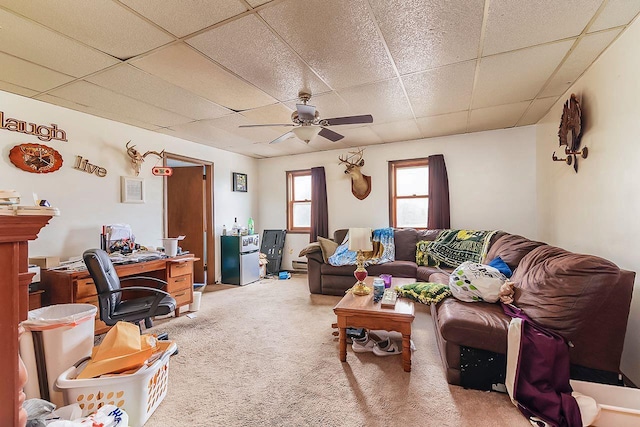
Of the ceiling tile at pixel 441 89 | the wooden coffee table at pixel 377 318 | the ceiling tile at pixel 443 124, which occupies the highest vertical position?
the ceiling tile at pixel 443 124

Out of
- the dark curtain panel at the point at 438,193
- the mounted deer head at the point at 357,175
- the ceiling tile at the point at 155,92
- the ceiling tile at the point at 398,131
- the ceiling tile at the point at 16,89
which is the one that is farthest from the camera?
the mounted deer head at the point at 357,175

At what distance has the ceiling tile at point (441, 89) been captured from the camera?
253cm

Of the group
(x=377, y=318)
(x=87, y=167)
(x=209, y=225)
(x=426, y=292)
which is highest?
(x=87, y=167)

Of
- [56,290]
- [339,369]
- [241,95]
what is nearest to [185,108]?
[241,95]

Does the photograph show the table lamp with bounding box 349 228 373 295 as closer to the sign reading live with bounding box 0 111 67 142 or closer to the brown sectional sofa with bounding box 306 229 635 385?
the brown sectional sofa with bounding box 306 229 635 385

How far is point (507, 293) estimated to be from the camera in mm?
2260

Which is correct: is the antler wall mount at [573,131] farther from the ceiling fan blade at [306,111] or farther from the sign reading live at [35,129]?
the sign reading live at [35,129]

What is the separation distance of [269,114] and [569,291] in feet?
10.7

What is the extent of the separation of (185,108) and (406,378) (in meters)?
3.49

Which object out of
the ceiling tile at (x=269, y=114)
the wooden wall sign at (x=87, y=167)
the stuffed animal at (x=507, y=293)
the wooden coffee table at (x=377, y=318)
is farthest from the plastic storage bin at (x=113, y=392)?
the ceiling tile at (x=269, y=114)

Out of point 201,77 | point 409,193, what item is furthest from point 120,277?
point 409,193

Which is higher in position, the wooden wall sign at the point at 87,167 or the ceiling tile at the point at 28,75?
the ceiling tile at the point at 28,75

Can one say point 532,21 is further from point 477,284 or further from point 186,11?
point 186,11

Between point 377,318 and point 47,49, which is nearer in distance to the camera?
point 47,49
